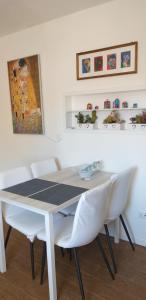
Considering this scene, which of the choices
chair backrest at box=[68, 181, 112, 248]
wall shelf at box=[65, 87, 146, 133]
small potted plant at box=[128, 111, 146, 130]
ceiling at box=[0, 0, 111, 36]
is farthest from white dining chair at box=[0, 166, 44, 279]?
ceiling at box=[0, 0, 111, 36]

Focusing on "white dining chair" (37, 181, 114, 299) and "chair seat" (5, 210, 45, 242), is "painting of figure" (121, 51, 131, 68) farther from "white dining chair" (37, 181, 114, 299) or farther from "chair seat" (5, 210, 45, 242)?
"chair seat" (5, 210, 45, 242)

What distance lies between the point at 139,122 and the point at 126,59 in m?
0.60

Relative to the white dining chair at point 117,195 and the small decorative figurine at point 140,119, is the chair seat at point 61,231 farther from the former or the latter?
the small decorative figurine at point 140,119

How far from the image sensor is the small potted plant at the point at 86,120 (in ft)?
8.27

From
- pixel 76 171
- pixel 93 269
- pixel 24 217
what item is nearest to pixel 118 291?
pixel 93 269

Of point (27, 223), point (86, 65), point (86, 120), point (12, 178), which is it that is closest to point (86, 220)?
point (27, 223)

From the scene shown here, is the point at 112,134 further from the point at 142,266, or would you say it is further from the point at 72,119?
the point at 142,266

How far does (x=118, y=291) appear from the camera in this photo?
1.83 meters

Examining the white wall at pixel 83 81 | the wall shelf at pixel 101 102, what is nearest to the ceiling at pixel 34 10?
the white wall at pixel 83 81

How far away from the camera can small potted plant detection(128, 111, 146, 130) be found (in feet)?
7.19

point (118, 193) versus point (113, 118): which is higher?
point (113, 118)

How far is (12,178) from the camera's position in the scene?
230cm

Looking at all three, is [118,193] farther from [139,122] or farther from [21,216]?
[21,216]

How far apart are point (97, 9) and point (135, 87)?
0.88 metres
